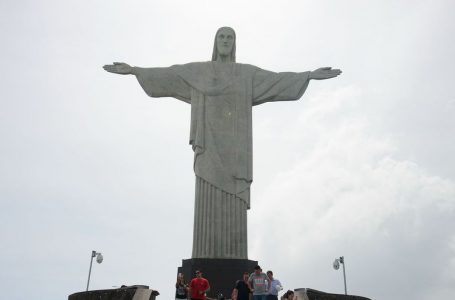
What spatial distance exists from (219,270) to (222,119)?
4.61 meters

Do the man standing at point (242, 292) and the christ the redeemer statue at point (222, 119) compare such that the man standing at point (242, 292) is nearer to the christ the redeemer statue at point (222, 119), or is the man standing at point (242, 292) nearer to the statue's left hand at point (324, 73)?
the christ the redeemer statue at point (222, 119)

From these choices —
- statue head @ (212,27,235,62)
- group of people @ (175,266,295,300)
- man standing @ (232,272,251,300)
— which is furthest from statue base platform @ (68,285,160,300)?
statue head @ (212,27,235,62)

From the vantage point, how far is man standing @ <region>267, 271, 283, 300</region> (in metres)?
10.4

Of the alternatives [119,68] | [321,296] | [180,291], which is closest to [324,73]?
[119,68]

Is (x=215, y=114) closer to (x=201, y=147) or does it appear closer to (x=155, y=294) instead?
(x=201, y=147)

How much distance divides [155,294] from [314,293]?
3.37 meters

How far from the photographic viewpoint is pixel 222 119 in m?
15.8

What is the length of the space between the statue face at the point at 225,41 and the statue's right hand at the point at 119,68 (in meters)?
2.91

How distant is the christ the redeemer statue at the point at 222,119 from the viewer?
14.7 meters

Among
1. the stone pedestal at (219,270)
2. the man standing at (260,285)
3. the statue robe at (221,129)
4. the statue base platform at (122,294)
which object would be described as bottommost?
the statue base platform at (122,294)

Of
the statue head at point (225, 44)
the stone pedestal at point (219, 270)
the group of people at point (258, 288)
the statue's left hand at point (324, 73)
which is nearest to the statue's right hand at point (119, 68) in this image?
the statue head at point (225, 44)

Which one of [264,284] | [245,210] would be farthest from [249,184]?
[264,284]

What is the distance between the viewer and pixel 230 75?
1644cm

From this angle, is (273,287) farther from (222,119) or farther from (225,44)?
(225,44)
